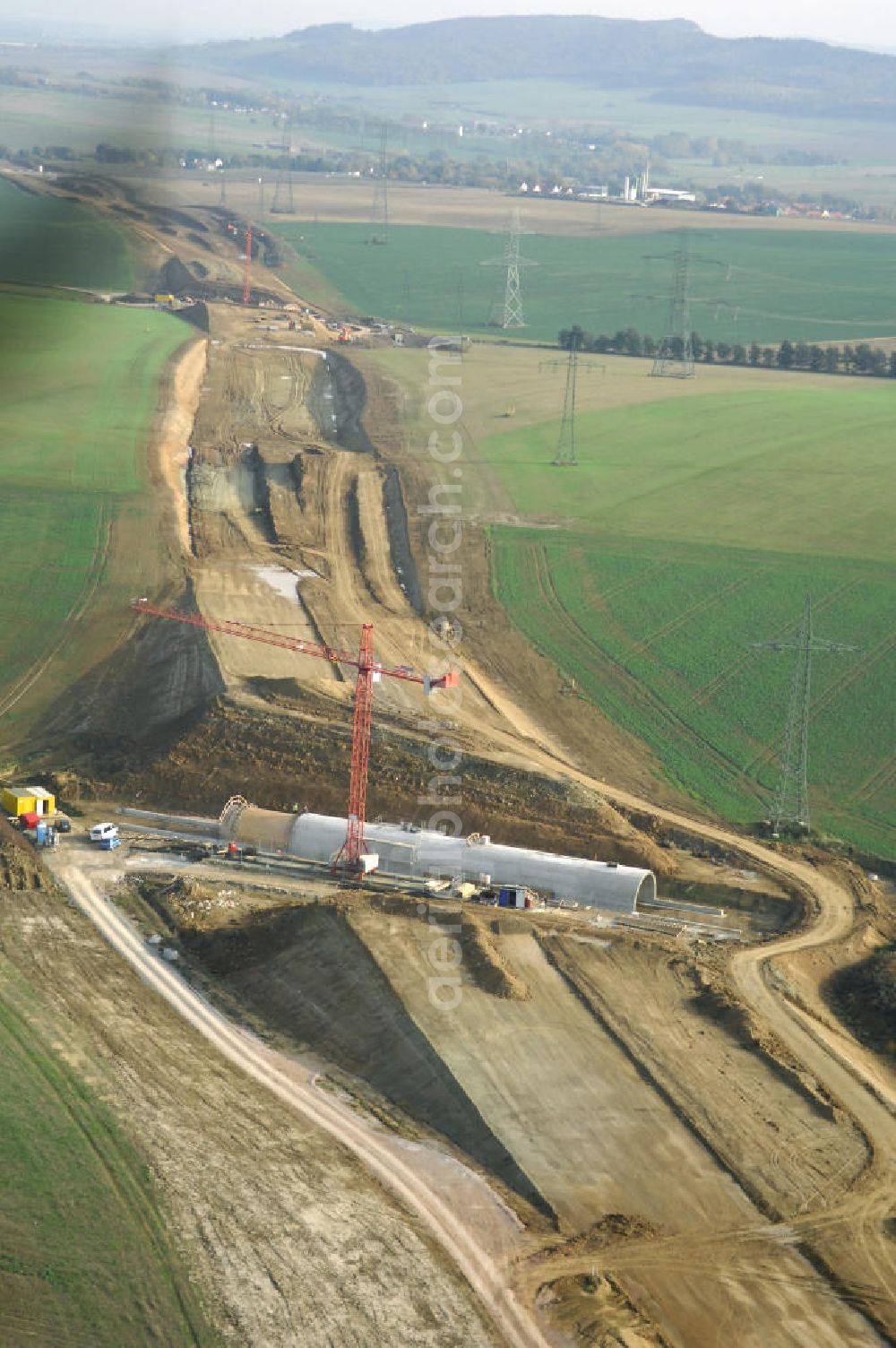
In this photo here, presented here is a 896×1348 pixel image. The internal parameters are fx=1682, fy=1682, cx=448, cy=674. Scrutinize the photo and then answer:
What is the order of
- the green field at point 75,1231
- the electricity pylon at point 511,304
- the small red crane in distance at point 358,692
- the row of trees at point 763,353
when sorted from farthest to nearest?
the electricity pylon at point 511,304
the row of trees at point 763,353
the small red crane in distance at point 358,692
the green field at point 75,1231

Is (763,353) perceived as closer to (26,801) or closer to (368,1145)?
(26,801)

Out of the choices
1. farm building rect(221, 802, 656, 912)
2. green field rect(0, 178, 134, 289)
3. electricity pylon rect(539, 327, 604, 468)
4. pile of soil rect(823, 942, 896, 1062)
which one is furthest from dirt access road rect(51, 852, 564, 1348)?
electricity pylon rect(539, 327, 604, 468)

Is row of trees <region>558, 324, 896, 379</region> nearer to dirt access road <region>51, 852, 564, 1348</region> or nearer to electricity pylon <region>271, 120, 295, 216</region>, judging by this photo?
electricity pylon <region>271, 120, 295, 216</region>

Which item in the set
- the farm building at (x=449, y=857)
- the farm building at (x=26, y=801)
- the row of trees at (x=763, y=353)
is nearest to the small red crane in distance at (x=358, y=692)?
the farm building at (x=449, y=857)

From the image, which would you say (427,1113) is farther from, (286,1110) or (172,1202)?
(172,1202)

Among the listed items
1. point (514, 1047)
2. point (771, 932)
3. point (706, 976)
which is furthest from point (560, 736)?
point (514, 1047)

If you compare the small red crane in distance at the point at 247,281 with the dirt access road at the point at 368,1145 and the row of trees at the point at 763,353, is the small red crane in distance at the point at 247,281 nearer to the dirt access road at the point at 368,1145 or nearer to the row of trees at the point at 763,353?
the row of trees at the point at 763,353

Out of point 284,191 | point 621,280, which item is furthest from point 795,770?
point 284,191
